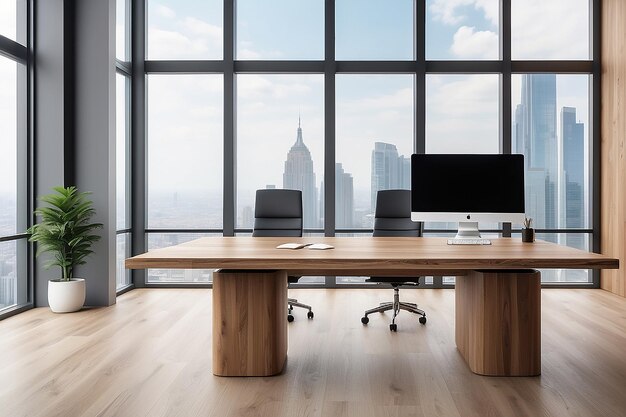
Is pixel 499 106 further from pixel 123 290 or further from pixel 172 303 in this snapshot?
pixel 123 290

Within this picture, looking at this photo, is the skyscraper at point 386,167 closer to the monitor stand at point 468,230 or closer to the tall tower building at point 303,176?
the tall tower building at point 303,176

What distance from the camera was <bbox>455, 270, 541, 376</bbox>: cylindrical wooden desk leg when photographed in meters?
2.87

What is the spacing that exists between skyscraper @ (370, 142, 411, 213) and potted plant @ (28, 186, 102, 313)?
10.5ft

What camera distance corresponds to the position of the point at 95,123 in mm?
Result: 4910

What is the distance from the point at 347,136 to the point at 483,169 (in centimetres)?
283

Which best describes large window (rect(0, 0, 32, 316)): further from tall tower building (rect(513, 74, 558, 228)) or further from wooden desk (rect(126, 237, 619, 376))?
tall tower building (rect(513, 74, 558, 228))

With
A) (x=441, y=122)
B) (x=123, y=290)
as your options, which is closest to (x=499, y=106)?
(x=441, y=122)

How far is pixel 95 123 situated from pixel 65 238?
46.7 inches

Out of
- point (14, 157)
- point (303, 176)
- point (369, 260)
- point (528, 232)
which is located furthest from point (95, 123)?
point (528, 232)

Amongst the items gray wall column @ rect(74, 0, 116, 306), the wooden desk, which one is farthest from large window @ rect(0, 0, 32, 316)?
the wooden desk

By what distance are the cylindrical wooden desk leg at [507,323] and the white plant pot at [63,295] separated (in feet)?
11.8

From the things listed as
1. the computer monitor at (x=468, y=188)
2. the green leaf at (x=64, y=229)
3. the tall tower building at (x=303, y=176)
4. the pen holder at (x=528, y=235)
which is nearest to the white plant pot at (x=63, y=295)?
the green leaf at (x=64, y=229)

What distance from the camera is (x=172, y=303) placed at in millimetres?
5102

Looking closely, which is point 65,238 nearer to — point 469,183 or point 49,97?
point 49,97
